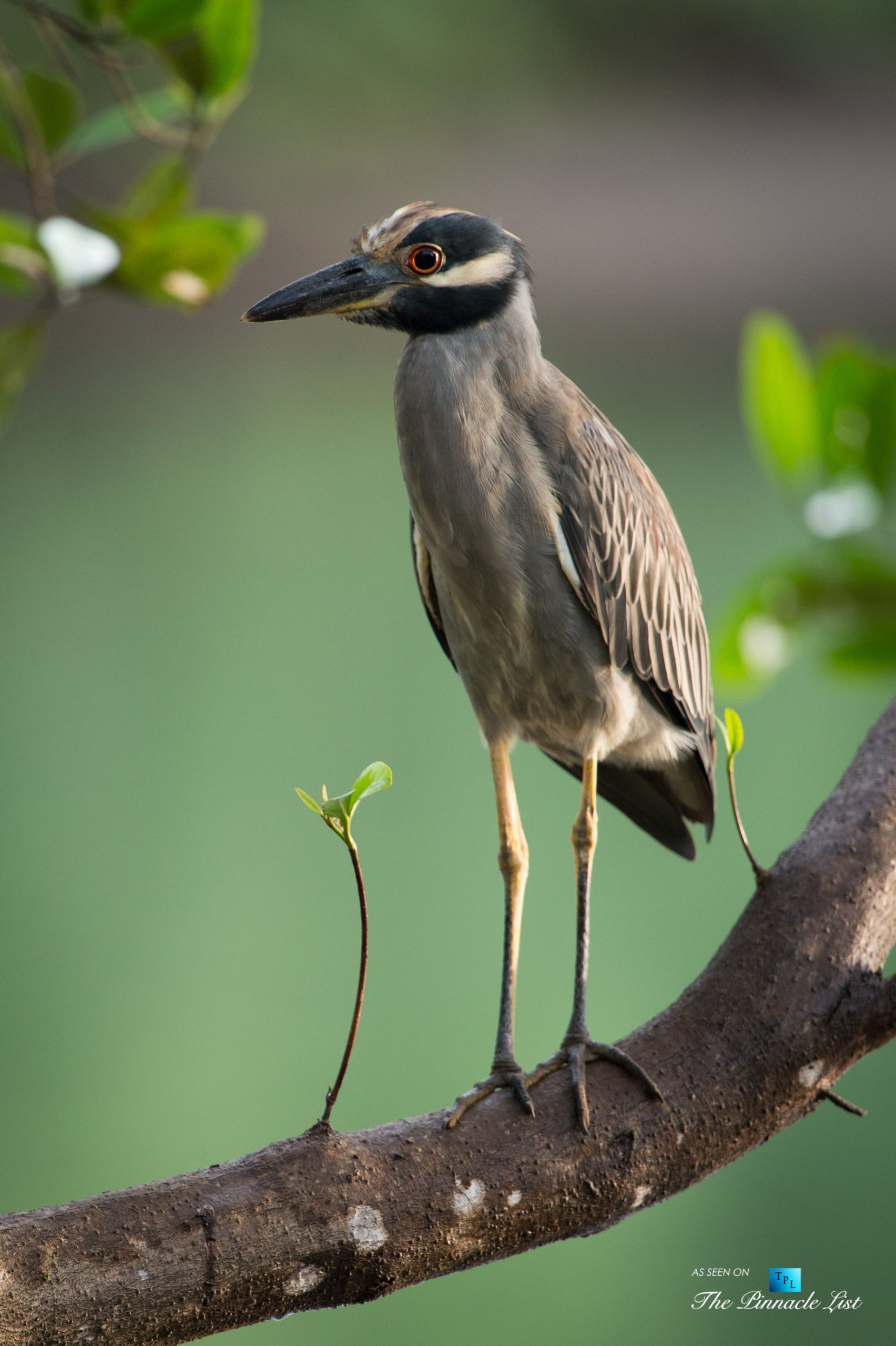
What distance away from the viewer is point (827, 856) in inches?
38.9

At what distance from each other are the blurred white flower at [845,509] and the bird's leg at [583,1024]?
30 centimetres

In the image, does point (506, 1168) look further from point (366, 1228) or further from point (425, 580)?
point (425, 580)

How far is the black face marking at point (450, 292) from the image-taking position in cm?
97

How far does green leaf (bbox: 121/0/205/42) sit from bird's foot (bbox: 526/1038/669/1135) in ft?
2.74

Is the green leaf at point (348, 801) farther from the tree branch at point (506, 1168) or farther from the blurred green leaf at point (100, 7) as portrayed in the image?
the blurred green leaf at point (100, 7)

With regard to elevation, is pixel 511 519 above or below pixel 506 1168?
above

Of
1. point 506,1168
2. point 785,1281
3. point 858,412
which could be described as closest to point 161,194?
point 858,412

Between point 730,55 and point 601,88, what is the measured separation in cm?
36

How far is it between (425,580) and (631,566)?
20cm

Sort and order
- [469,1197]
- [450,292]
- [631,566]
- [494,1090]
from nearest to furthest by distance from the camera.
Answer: [469,1197], [494,1090], [450,292], [631,566]

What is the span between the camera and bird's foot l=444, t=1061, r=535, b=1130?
0.83 meters

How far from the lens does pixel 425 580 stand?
1.13m

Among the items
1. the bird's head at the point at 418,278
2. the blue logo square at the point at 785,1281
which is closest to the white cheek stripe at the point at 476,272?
the bird's head at the point at 418,278

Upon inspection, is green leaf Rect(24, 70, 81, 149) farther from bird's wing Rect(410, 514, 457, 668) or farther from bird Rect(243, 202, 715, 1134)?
bird's wing Rect(410, 514, 457, 668)
